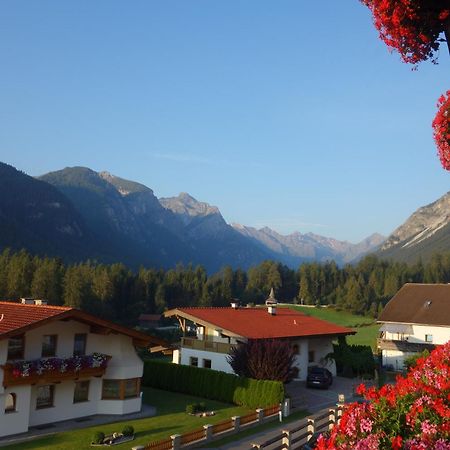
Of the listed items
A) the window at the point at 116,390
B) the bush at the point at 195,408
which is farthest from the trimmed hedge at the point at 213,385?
the window at the point at 116,390

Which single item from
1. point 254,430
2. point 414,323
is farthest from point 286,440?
point 414,323

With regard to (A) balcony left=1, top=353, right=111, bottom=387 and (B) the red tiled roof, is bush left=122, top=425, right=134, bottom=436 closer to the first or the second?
(A) balcony left=1, top=353, right=111, bottom=387

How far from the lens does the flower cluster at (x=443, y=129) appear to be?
8.22 meters

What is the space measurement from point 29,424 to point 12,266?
72311mm

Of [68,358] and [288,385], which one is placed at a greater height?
[68,358]

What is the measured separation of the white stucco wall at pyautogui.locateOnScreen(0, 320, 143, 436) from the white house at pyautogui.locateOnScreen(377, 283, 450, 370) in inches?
1218

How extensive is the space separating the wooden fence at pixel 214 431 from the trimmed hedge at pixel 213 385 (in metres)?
1.33

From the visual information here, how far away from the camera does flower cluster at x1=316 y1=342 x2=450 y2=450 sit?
6.46 m

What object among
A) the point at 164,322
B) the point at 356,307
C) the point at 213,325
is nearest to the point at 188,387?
the point at 213,325

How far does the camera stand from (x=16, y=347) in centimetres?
2434

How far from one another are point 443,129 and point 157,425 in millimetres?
21772

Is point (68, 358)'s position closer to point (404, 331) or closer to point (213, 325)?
point (213, 325)

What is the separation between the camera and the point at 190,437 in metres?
22.2

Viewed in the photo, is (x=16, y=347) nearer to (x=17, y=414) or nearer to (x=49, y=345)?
(x=49, y=345)
